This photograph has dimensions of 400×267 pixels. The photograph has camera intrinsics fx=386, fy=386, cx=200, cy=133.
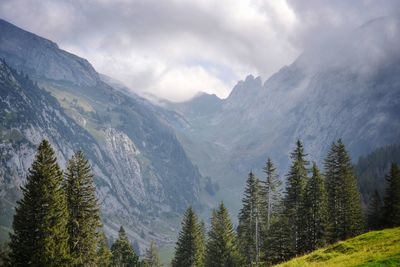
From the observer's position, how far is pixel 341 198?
61.5m

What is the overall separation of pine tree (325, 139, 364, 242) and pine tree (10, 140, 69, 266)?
41.2m

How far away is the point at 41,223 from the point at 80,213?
20.6ft

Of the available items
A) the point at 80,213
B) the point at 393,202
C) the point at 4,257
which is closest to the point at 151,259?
the point at 4,257

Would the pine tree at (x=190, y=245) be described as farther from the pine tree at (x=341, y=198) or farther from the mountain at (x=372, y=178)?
the mountain at (x=372, y=178)

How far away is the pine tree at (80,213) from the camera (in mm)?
42125

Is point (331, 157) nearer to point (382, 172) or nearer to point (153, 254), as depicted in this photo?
point (153, 254)

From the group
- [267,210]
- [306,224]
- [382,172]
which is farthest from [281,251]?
[382,172]

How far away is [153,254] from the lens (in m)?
104

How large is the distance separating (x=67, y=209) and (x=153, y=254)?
222ft

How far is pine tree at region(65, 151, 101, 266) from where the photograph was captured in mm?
42125

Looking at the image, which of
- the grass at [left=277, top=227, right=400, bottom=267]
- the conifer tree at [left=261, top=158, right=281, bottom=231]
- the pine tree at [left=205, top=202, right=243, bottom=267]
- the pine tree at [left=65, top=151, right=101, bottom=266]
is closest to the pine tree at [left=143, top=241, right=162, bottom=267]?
the pine tree at [left=205, top=202, right=243, bottom=267]

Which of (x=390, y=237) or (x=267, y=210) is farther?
(x=267, y=210)

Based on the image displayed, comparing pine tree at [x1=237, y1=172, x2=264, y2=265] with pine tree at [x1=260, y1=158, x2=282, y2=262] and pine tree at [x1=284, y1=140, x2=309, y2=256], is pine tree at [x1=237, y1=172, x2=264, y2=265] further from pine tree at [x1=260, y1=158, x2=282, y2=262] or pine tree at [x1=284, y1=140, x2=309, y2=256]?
pine tree at [x1=284, y1=140, x2=309, y2=256]

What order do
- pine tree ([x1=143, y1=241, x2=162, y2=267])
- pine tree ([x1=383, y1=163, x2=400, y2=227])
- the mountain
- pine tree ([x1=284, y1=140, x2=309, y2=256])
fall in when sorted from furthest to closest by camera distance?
the mountain < pine tree ([x1=143, y1=241, x2=162, y2=267]) < pine tree ([x1=383, y1=163, x2=400, y2=227]) < pine tree ([x1=284, y1=140, x2=309, y2=256])
